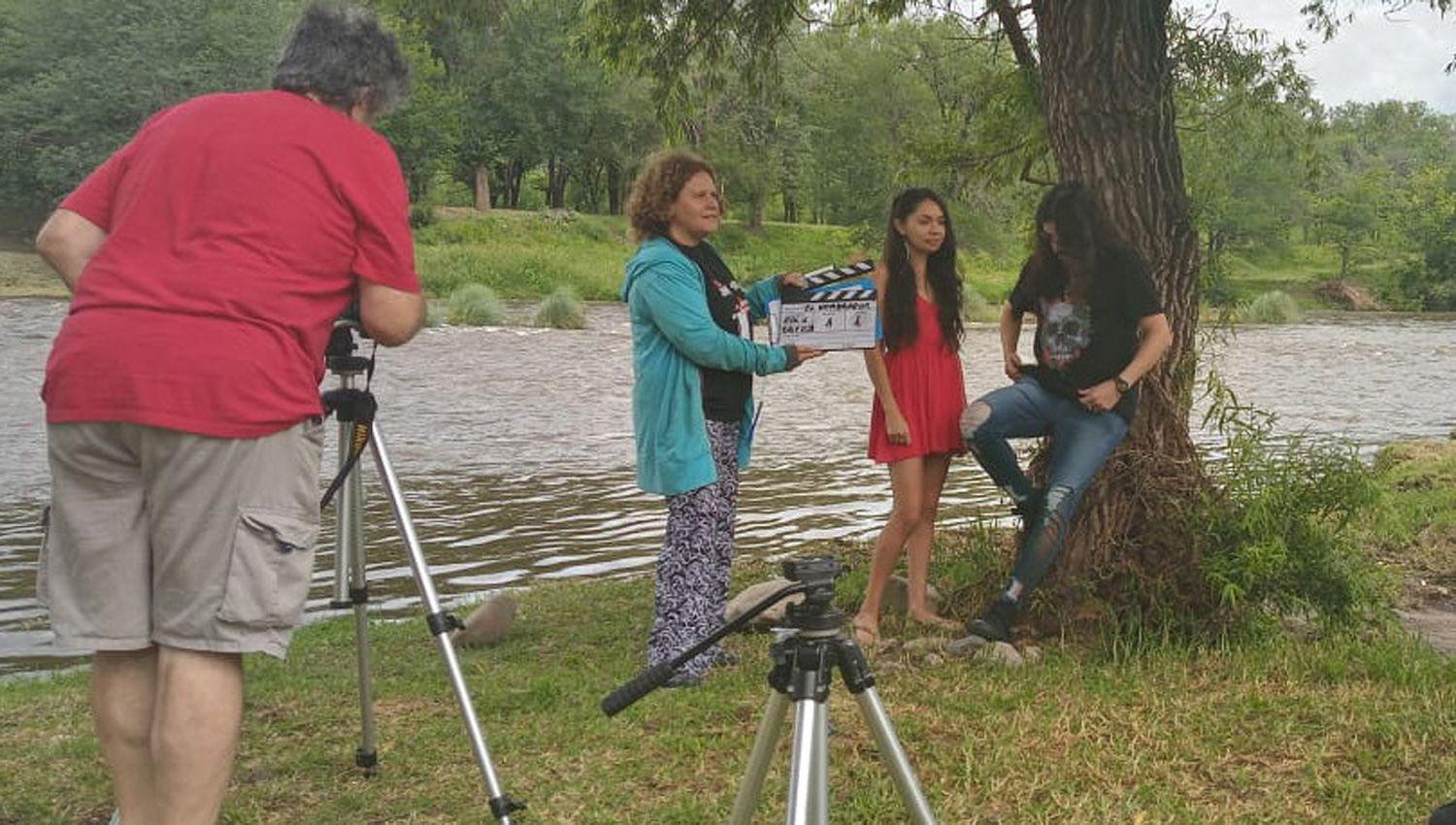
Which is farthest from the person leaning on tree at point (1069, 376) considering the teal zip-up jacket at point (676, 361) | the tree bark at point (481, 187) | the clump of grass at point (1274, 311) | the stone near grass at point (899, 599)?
the tree bark at point (481, 187)

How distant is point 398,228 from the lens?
9.52ft

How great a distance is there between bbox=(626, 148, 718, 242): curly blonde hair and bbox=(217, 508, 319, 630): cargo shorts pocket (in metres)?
2.57

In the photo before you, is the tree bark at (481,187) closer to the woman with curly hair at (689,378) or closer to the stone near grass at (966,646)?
the woman with curly hair at (689,378)

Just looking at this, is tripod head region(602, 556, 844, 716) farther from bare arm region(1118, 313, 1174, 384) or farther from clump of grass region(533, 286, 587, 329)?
clump of grass region(533, 286, 587, 329)

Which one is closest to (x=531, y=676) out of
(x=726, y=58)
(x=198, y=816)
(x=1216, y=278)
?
(x=198, y=816)

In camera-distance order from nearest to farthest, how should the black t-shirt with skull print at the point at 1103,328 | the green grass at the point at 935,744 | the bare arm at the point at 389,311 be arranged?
the bare arm at the point at 389,311, the green grass at the point at 935,744, the black t-shirt with skull print at the point at 1103,328

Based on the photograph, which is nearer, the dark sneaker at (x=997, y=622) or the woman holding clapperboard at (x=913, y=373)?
the dark sneaker at (x=997, y=622)

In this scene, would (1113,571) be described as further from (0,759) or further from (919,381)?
(0,759)

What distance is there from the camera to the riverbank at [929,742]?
375 centimetres

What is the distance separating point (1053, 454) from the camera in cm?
532

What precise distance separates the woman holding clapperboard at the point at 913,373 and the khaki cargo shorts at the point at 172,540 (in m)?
3.04

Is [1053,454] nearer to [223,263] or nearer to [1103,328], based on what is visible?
[1103,328]

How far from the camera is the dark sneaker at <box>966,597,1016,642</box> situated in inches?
198

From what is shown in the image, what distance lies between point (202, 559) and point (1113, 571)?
12.3ft
